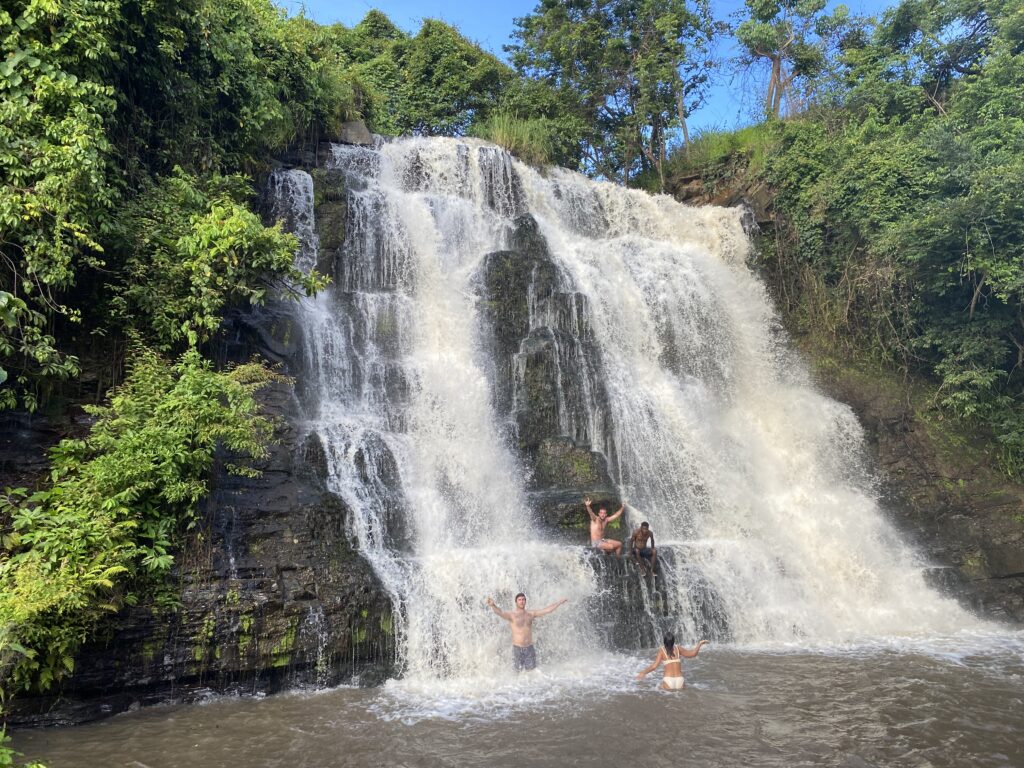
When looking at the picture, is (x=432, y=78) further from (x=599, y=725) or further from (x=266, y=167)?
(x=599, y=725)

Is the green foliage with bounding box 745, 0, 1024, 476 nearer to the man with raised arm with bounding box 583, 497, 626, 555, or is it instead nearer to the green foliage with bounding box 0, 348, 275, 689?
the man with raised arm with bounding box 583, 497, 626, 555

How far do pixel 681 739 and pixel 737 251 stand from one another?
48.2 ft

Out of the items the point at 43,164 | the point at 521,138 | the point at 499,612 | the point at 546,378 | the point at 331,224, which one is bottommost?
the point at 499,612

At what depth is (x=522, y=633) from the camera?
328 inches

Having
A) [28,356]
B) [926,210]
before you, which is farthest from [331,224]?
[926,210]

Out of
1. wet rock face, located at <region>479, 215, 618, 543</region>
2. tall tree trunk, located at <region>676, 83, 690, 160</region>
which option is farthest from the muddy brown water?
tall tree trunk, located at <region>676, 83, 690, 160</region>

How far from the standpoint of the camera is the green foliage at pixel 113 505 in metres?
6.45

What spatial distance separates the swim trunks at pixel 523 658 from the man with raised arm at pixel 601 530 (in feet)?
6.80

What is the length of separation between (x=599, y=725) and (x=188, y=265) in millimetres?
7825

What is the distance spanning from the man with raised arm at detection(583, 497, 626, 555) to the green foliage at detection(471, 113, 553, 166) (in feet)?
41.4

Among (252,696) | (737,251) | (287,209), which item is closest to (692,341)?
(737,251)

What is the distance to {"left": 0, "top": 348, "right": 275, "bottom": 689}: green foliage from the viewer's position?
21.1 ft

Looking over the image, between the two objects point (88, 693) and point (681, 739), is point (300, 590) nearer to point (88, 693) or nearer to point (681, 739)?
point (88, 693)

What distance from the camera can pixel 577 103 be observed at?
79.2 ft
